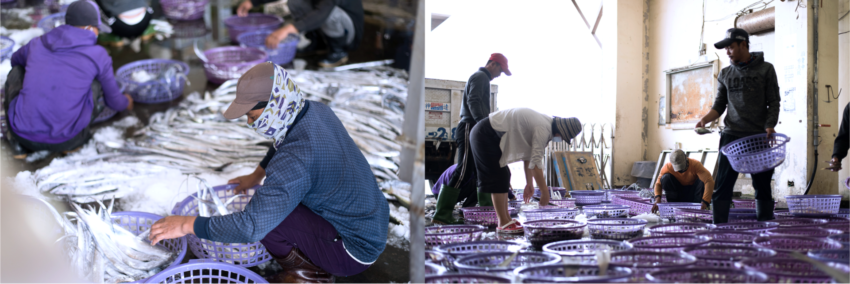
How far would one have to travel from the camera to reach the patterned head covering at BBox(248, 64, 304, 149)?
1707 millimetres

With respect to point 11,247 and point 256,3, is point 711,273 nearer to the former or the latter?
point 256,3

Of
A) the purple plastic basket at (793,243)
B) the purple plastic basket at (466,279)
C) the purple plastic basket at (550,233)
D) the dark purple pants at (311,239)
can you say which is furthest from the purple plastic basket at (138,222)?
the purple plastic basket at (793,243)

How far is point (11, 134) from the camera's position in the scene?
89.0 inches

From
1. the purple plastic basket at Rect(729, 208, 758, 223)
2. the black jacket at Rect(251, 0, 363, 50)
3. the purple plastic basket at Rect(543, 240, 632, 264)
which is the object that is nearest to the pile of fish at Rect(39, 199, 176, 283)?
the black jacket at Rect(251, 0, 363, 50)

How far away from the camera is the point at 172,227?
5.22 feet

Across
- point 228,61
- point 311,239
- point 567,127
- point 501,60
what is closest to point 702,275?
point 311,239

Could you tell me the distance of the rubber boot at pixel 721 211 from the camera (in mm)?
2975

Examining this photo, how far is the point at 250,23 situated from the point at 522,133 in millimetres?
1743

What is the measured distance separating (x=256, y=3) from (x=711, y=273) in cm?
224

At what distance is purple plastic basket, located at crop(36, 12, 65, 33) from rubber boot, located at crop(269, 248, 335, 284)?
1544 mm

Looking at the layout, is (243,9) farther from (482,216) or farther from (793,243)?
(793,243)

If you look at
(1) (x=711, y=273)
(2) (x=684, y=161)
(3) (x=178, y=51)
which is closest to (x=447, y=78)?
(2) (x=684, y=161)

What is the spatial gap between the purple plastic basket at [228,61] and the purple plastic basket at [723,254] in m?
2.05

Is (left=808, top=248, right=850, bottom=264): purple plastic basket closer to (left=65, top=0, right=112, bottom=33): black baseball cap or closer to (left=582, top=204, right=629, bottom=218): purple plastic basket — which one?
(left=582, top=204, right=629, bottom=218): purple plastic basket
